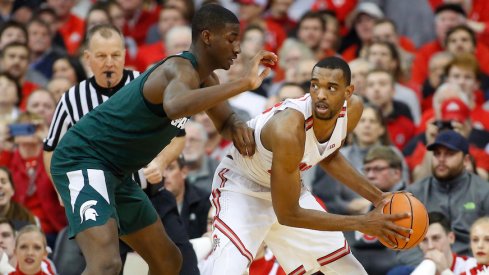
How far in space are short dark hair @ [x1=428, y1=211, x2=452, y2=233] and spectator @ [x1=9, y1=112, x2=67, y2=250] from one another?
3449mm

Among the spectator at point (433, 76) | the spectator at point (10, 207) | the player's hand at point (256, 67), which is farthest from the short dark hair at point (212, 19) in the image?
the spectator at point (433, 76)

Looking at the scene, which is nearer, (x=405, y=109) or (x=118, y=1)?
(x=405, y=109)

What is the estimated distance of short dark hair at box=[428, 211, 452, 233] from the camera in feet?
29.0

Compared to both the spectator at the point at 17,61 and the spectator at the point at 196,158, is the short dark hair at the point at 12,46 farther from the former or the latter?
the spectator at the point at 196,158

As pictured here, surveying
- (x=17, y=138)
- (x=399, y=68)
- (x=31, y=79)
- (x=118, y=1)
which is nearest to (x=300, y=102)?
(x=17, y=138)

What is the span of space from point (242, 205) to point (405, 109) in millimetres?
4653

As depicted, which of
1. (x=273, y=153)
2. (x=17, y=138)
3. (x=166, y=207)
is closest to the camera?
(x=273, y=153)

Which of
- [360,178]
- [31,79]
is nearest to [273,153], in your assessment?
[360,178]

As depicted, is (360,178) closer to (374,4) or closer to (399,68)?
(399,68)

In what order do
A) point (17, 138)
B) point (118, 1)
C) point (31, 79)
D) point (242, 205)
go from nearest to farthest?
point (242, 205) → point (17, 138) → point (31, 79) → point (118, 1)

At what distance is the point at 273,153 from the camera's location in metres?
6.65

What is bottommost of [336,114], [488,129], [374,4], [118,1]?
[488,129]

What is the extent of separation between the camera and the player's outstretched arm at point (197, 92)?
19.9ft

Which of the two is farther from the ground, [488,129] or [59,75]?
[59,75]
